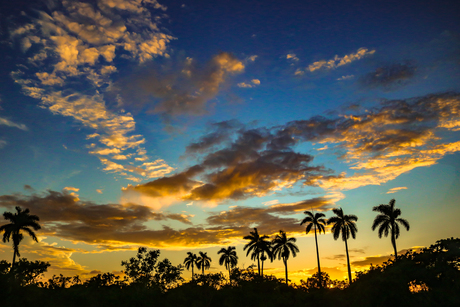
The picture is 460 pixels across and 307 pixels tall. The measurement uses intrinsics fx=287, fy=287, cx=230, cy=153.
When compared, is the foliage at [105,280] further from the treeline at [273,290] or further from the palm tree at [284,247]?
the palm tree at [284,247]

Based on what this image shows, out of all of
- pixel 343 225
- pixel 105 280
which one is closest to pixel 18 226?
pixel 105 280

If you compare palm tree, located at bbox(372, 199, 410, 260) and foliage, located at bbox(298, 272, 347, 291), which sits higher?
palm tree, located at bbox(372, 199, 410, 260)

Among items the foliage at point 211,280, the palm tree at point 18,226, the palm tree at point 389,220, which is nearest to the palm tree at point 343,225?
the palm tree at point 389,220

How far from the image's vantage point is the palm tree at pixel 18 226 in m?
47.5

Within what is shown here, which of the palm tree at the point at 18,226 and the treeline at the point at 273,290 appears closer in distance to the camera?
the treeline at the point at 273,290

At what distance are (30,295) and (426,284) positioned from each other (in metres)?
40.1

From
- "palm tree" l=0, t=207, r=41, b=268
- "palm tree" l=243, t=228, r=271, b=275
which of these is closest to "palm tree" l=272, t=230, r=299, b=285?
"palm tree" l=243, t=228, r=271, b=275

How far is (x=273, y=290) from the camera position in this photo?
4634cm

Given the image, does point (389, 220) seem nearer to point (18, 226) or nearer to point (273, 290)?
point (273, 290)

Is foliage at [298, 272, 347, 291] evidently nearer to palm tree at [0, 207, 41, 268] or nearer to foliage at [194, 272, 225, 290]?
foliage at [194, 272, 225, 290]

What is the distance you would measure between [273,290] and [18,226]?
4367 cm

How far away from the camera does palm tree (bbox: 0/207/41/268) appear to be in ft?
156

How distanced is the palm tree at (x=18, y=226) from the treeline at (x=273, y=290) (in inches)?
215

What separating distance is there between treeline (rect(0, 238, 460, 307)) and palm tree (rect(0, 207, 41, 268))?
5453mm
